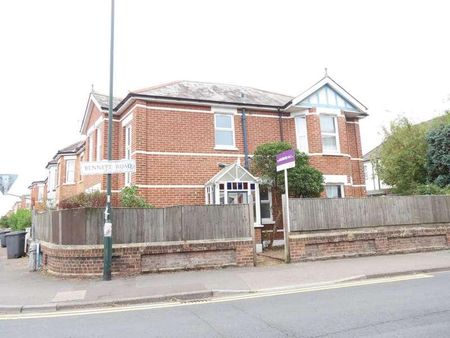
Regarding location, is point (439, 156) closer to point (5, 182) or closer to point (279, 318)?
point (279, 318)

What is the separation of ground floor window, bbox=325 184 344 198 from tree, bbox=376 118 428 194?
5.87 metres

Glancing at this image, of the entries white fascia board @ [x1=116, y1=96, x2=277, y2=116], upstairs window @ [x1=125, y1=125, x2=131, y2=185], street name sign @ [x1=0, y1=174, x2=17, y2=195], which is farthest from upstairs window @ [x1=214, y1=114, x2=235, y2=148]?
street name sign @ [x1=0, y1=174, x2=17, y2=195]

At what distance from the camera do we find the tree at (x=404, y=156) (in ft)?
75.6

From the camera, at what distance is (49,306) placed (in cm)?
740

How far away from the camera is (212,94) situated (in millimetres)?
18172

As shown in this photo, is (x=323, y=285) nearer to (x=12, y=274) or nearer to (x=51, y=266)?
(x=51, y=266)

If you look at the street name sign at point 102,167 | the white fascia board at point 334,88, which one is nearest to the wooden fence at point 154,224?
the street name sign at point 102,167

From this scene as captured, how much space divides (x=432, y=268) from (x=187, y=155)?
9.81 meters

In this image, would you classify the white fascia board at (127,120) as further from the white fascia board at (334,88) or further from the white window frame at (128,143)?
the white fascia board at (334,88)

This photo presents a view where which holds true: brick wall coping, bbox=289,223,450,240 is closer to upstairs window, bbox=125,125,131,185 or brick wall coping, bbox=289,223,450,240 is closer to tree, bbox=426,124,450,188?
tree, bbox=426,124,450,188

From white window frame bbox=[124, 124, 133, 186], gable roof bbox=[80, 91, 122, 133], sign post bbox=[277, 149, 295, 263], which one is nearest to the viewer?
sign post bbox=[277, 149, 295, 263]

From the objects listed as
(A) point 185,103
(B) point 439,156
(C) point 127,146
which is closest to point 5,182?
(C) point 127,146

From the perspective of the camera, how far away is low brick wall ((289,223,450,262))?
1181 centimetres

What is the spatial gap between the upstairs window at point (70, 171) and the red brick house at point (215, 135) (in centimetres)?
774
